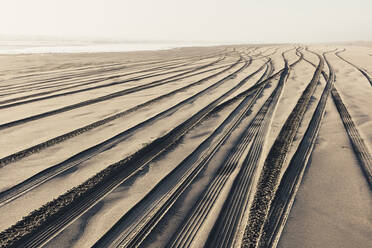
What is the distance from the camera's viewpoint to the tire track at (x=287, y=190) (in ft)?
7.86

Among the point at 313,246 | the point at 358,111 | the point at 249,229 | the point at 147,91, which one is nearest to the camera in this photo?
the point at 313,246

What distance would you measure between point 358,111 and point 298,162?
3.06m

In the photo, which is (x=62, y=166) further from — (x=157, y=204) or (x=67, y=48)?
(x=67, y=48)

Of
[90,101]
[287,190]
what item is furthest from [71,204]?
[90,101]

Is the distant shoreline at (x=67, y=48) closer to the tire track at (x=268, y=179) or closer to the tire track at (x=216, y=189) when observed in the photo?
the tire track at (x=216, y=189)

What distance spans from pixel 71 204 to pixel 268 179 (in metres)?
2.19

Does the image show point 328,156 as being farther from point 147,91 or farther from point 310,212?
point 147,91

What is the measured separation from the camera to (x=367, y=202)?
279cm

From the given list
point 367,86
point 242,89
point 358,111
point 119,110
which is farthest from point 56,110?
point 367,86

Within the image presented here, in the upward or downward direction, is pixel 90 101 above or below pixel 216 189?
below

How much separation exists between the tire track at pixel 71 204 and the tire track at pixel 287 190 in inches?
68.2

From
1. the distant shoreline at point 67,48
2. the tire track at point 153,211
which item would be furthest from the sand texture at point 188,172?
the distant shoreline at point 67,48

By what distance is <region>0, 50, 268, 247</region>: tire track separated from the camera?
2424mm

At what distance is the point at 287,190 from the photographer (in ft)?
9.93
